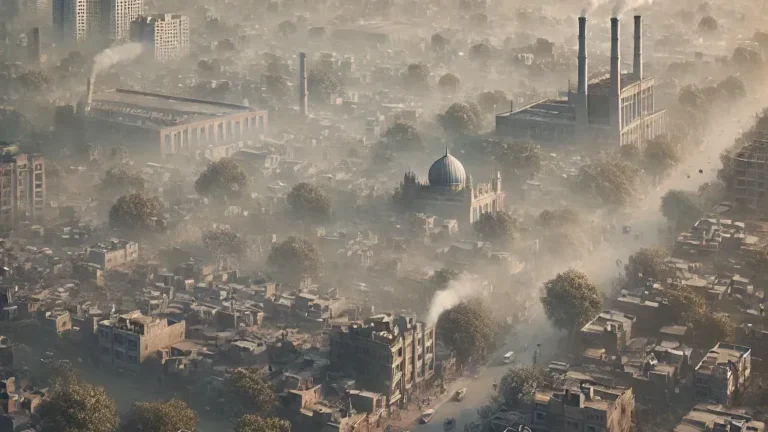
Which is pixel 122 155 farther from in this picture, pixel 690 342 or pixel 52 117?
pixel 690 342

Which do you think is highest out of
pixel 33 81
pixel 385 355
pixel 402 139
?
pixel 33 81

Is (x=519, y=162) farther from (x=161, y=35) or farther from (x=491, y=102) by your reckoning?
(x=161, y=35)

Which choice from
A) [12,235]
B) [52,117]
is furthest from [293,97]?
[12,235]

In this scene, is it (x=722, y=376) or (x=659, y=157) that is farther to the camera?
(x=659, y=157)

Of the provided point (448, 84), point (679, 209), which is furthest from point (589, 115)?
point (448, 84)

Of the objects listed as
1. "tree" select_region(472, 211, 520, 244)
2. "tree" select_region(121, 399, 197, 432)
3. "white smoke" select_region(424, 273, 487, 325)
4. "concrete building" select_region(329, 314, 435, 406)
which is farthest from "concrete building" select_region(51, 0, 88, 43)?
"tree" select_region(121, 399, 197, 432)

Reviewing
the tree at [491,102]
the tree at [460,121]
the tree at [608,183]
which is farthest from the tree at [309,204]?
the tree at [491,102]

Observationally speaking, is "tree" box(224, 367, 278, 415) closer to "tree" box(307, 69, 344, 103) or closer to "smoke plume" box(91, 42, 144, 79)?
"tree" box(307, 69, 344, 103)
